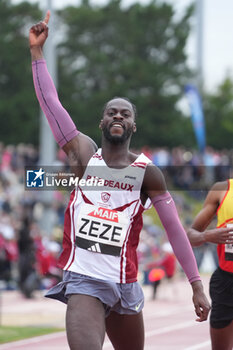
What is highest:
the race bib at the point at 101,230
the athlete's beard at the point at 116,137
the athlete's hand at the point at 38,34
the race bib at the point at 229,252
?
the athlete's hand at the point at 38,34

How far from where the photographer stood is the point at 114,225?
5254 mm

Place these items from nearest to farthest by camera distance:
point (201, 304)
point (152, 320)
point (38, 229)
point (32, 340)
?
point (201, 304)
point (32, 340)
point (152, 320)
point (38, 229)

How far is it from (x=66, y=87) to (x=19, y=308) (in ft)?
115

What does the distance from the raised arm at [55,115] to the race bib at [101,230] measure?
322mm

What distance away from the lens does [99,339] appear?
4.97m

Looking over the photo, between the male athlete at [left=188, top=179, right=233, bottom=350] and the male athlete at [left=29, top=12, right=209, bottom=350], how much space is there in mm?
933

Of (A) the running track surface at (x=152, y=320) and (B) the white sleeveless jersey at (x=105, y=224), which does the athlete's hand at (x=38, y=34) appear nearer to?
(B) the white sleeveless jersey at (x=105, y=224)

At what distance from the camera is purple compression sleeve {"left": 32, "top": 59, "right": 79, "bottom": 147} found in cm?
539

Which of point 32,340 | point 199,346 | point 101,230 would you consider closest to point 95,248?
point 101,230

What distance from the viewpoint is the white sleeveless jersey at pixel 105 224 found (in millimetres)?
5223

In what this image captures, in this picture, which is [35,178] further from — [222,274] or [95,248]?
[222,274]

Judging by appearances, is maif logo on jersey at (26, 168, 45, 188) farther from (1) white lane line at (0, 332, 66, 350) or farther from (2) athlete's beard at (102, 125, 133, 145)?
(1) white lane line at (0, 332, 66, 350)

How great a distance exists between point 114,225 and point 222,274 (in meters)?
1.34

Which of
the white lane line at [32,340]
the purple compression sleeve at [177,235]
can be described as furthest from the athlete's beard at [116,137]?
the white lane line at [32,340]
